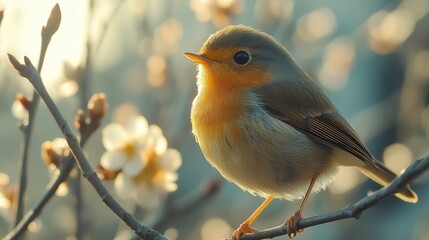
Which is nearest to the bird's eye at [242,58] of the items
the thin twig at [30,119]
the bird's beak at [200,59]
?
the bird's beak at [200,59]

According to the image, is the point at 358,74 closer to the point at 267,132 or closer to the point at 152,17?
the point at 152,17

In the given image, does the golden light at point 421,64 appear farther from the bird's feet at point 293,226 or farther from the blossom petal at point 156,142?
the blossom petal at point 156,142

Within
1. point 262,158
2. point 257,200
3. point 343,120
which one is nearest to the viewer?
point 262,158

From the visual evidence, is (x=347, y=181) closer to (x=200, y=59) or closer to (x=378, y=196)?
(x=200, y=59)

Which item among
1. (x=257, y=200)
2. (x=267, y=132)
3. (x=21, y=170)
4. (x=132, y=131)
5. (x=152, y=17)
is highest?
(x=152, y=17)

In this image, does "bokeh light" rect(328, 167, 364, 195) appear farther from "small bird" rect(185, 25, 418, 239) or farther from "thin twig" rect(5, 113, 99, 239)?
"thin twig" rect(5, 113, 99, 239)

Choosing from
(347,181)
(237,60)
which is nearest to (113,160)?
(237,60)

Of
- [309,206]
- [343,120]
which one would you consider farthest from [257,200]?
[343,120]
